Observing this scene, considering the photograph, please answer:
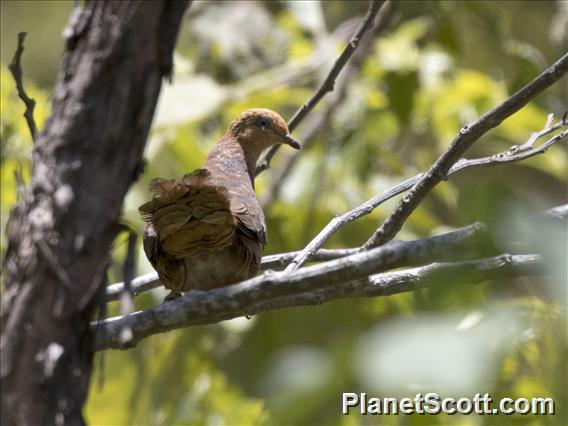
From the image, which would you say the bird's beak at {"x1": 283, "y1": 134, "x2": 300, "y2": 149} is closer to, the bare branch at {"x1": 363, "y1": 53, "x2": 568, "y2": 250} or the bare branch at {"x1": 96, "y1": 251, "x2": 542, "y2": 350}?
the bare branch at {"x1": 363, "y1": 53, "x2": 568, "y2": 250}

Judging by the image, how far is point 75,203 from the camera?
2.09 metres

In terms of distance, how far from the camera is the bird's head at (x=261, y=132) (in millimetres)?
4667

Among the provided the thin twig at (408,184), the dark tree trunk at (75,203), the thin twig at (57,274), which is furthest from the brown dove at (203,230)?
the thin twig at (57,274)

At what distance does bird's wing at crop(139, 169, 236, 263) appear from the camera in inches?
123

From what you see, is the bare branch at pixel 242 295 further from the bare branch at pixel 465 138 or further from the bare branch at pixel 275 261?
the bare branch at pixel 275 261

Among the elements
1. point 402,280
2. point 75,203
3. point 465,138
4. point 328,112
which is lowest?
point 75,203

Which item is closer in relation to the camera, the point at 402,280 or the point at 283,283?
the point at 283,283

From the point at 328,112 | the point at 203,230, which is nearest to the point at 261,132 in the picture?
the point at 203,230

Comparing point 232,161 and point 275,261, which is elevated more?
point 232,161

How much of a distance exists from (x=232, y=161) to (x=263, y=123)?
34 cm

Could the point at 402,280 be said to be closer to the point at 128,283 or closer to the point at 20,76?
the point at 128,283

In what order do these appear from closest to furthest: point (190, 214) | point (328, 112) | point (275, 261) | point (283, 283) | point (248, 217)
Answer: point (283, 283) → point (190, 214) → point (248, 217) → point (275, 261) → point (328, 112)

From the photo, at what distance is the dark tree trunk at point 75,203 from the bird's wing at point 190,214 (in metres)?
0.91

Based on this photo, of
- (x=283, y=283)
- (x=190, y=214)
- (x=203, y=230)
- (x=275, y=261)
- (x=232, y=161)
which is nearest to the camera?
Result: (x=283, y=283)
